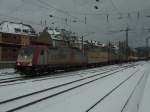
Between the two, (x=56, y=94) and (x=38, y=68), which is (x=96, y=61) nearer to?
(x=38, y=68)

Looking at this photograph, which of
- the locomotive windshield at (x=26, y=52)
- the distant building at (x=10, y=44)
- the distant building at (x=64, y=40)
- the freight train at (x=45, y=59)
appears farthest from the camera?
the distant building at (x=10, y=44)

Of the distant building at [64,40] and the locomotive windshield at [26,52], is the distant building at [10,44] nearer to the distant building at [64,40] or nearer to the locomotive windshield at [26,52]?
the distant building at [64,40]

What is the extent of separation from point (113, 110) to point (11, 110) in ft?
11.7

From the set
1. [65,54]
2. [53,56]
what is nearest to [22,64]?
[53,56]

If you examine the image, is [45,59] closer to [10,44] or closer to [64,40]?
[64,40]

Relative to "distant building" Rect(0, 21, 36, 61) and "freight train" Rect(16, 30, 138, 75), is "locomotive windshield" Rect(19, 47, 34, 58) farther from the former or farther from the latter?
"distant building" Rect(0, 21, 36, 61)

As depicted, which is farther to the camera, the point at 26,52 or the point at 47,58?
the point at 47,58

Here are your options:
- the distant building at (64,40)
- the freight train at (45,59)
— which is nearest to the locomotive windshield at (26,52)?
the freight train at (45,59)

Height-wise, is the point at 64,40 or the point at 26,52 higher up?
the point at 64,40

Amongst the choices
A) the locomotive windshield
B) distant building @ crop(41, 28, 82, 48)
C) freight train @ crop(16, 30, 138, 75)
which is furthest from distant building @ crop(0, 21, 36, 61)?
the locomotive windshield

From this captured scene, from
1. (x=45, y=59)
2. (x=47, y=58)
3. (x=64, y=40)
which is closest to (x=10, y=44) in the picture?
(x=64, y=40)

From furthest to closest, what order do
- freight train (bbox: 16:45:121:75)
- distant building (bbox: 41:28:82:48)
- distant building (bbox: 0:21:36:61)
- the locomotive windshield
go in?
1. distant building (bbox: 0:21:36:61)
2. distant building (bbox: 41:28:82:48)
3. the locomotive windshield
4. freight train (bbox: 16:45:121:75)

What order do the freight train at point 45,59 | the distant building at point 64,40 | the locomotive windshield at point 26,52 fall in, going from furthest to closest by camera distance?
the distant building at point 64,40, the locomotive windshield at point 26,52, the freight train at point 45,59

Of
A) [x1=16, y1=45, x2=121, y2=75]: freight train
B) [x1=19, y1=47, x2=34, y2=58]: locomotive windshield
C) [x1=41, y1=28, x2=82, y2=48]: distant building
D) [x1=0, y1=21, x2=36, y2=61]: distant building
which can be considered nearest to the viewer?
[x1=16, y1=45, x2=121, y2=75]: freight train
